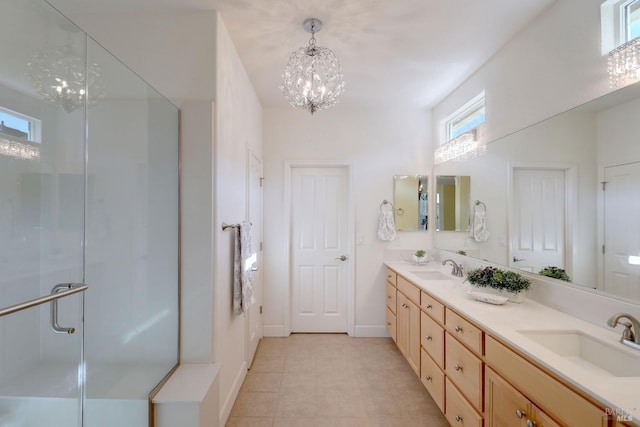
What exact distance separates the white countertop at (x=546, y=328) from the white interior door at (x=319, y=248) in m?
1.35

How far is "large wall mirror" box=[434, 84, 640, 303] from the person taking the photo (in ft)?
4.43

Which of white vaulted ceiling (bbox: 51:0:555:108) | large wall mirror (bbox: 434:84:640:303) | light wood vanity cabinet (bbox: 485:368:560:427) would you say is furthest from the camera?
white vaulted ceiling (bbox: 51:0:555:108)

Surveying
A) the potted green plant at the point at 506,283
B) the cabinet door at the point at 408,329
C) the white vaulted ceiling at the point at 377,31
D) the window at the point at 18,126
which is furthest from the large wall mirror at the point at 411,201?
the window at the point at 18,126

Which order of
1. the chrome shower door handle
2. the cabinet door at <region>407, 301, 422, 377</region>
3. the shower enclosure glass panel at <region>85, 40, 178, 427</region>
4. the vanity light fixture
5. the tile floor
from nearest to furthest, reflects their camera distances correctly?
the chrome shower door handle < the shower enclosure glass panel at <region>85, 40, 178, 427</region> < the tile floor < the cabinet door at <region>407, 301, 422, 377</region> < the vanity light fixture

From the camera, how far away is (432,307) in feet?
7.02

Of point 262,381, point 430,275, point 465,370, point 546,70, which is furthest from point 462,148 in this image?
point 262,381

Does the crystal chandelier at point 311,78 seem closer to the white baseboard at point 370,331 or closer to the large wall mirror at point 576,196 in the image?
the large wall mirror at point 576,196

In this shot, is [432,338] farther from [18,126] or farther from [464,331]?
[18,126]

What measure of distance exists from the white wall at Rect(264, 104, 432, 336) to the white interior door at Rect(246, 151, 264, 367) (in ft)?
0.60

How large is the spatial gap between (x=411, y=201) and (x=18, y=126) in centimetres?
334

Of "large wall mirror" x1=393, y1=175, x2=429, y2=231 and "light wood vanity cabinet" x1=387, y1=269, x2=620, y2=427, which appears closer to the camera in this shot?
"light wood vanity cabinet" x1=387, y1=269, x2=620, y2=427

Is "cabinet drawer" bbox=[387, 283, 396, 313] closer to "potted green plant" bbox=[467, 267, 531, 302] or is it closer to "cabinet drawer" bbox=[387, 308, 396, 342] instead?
"cabinet drawer" bbox=[387, 308, 396, 342]

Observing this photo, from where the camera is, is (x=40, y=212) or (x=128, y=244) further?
(x=128, y=244)

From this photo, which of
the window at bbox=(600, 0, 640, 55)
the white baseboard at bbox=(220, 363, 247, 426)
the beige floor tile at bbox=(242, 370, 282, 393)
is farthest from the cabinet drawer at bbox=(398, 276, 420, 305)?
the window at bbox=(600, 0, 640, 55)
